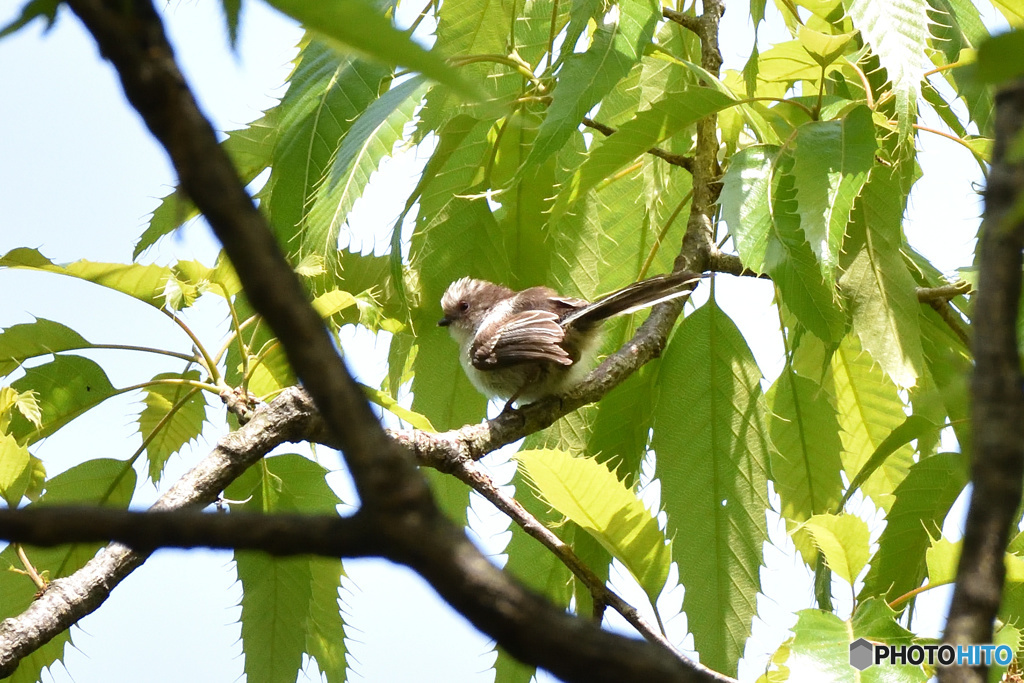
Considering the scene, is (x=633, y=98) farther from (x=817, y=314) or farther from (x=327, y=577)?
(x=327, y=577)

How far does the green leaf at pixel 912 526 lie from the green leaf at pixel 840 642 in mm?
635

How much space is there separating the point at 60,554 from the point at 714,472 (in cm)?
173

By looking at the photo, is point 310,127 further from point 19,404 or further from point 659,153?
point 659,153

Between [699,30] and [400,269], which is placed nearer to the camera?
[400,269]

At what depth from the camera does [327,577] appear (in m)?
2.54

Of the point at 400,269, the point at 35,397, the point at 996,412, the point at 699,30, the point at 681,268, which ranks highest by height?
the point at 699,30

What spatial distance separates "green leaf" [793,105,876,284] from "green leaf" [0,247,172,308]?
1401 millimetres

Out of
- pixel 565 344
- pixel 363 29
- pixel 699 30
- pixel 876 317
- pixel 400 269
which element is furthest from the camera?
pixel 565 344

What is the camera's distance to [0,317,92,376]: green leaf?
7.47 ft

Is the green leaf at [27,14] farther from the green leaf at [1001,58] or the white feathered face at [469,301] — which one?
the white feathered face at [469,301]

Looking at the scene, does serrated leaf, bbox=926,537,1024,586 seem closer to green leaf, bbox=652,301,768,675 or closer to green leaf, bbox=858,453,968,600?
green leaf, bbox=858,453,968,600

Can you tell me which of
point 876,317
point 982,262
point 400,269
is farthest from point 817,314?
point 982,262

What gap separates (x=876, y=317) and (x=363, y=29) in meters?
2.10

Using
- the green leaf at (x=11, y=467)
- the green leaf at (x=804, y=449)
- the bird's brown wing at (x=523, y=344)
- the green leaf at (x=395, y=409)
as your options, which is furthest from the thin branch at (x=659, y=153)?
the green leaf at (x=11, y=467)
